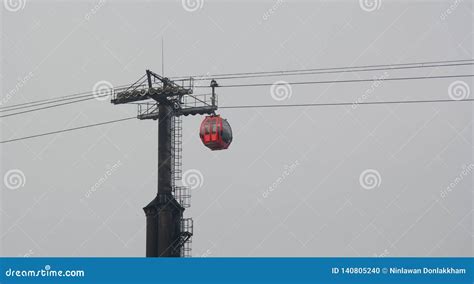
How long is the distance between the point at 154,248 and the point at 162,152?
548 cm

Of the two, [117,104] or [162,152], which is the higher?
[117,104]

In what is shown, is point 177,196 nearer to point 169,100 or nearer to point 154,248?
point 154,248

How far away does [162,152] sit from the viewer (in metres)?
39.8

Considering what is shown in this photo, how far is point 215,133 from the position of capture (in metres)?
36.5

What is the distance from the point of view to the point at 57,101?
43562 mm

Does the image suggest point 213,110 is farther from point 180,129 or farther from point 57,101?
point 57,101

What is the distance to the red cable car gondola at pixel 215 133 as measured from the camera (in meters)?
36.6

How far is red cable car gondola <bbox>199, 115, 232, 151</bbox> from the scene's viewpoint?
3656cm

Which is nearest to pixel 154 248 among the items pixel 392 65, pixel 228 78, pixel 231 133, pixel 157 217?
pixel 157 217

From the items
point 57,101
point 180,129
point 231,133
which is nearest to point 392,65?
point 231,133
